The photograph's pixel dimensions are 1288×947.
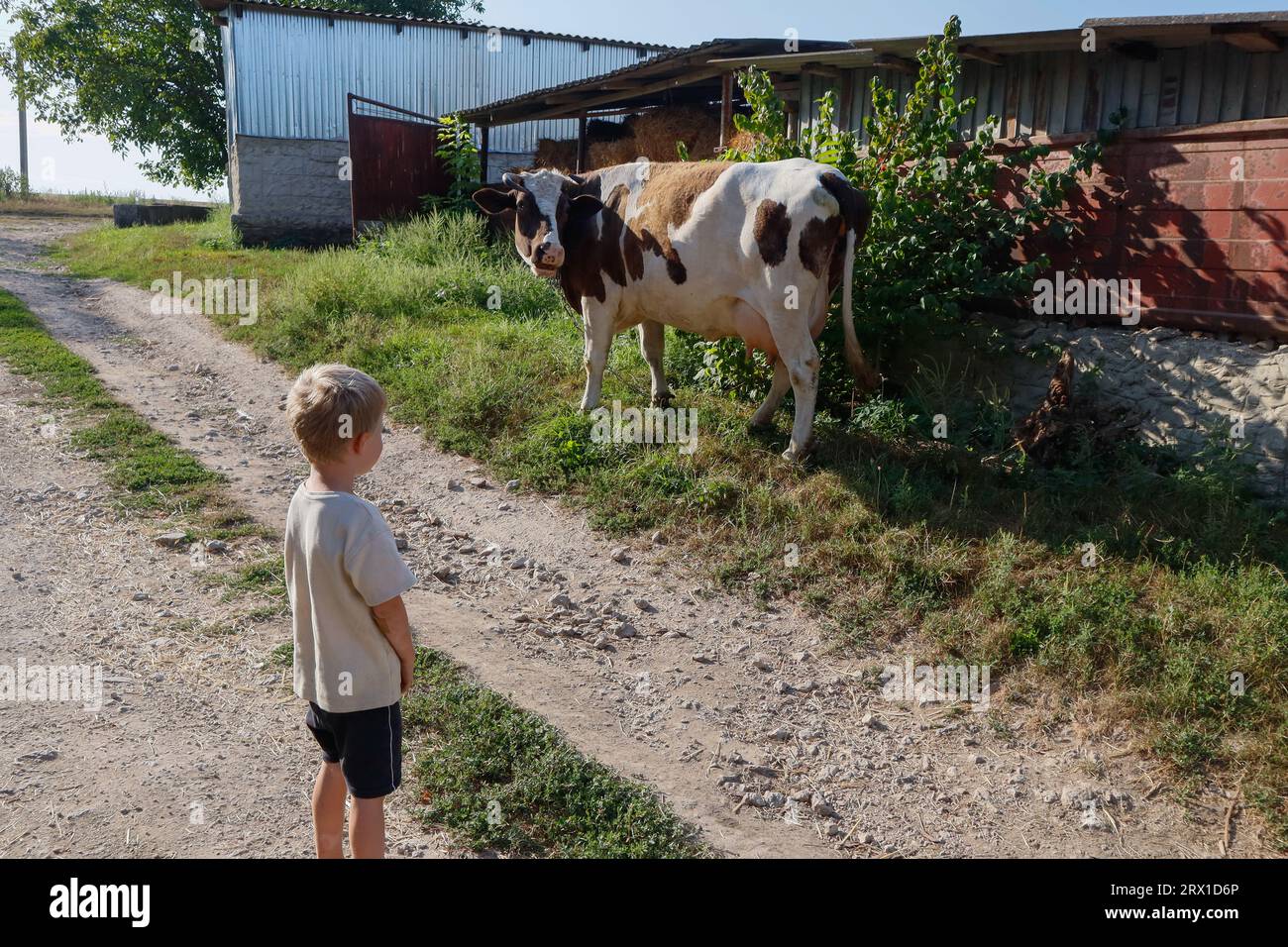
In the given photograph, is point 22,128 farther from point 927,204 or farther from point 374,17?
point 927,204

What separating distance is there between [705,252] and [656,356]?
4.02 feet

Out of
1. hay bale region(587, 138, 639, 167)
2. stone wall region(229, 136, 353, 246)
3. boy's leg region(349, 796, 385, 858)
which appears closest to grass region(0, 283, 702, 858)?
boy's leg region(349, 796, 385, 858)

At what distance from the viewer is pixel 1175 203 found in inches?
269

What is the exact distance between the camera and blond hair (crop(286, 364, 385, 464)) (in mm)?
2645

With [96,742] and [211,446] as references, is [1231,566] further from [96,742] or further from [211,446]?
[211,446]

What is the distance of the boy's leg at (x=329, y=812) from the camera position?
2.93 m

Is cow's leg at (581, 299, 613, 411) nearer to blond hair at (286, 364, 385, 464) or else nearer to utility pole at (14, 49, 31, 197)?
blond hair at (286, 364, 385, 464)

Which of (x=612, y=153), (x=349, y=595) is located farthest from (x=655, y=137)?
(x=349, y=595)

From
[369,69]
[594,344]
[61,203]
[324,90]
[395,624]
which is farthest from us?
[61,203]

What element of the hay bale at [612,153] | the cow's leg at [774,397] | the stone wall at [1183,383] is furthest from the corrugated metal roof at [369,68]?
the stone wall at [1183,383]

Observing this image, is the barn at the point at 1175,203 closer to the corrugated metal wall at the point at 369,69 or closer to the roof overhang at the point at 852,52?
the roof overhang at the point at 852,52

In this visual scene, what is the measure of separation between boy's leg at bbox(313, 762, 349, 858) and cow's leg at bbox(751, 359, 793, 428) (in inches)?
185

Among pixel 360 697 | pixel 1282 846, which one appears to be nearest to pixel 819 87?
pixel 1282 846

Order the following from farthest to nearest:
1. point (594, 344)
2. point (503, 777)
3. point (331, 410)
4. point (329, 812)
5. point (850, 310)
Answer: point (594, 344) < point (850, 310) < point (503, 777) < point (329, 812) < point (331, 410)
